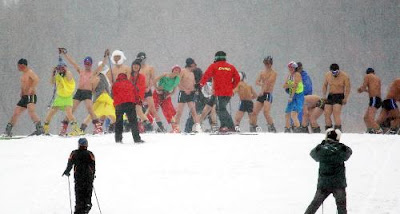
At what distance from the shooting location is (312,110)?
17.6m

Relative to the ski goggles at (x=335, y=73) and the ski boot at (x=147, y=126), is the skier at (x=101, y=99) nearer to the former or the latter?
the ski boot at (x=147, y=126)

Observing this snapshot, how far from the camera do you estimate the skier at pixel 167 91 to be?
18.0 meters

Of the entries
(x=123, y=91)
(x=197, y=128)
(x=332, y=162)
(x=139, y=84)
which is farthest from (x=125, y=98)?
(x=332, y=162)

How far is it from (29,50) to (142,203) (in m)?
50.2

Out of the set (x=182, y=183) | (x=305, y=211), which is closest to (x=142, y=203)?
(x=182, y=183)

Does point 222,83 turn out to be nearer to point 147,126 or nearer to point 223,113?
point 223,113

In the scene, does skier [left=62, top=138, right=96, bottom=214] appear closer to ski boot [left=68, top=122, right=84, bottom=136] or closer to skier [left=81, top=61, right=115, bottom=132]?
ski boot [left=68, top=122, right=84, bottom=136]

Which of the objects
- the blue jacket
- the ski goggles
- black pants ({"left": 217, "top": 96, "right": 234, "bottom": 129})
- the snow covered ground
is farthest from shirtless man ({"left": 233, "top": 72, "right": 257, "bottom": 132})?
the snow covered ground

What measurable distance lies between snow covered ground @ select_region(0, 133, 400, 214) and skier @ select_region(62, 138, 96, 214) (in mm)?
318

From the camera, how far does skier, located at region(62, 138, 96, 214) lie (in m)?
8.53

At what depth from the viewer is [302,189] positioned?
9.59 meters

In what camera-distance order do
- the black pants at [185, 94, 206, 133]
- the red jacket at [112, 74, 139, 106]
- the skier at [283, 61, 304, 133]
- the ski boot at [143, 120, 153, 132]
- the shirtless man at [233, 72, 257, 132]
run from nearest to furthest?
the red jacket at [112, 74, 139, 106]
the skier at [283, 61, 304, 133]
the ski boot at [143, 120, 153, 132]
the shirtless man at [233, 72, 257, 132]
the black pants at [185, 94, 206, 133]

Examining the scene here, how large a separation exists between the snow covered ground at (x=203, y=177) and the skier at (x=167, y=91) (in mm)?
3980

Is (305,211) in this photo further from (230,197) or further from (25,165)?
(25,165)
